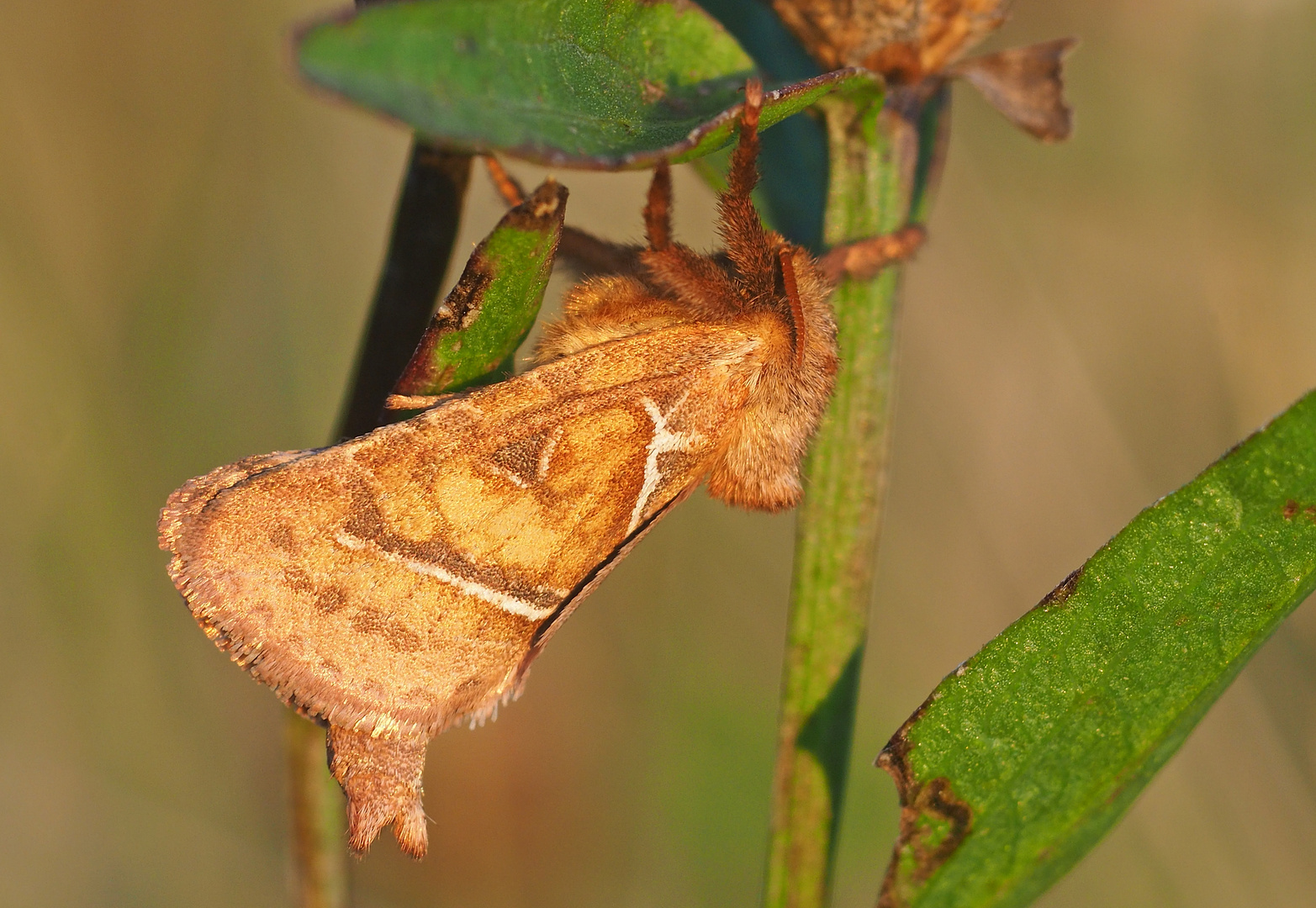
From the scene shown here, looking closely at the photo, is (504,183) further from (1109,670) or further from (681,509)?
(681,509)

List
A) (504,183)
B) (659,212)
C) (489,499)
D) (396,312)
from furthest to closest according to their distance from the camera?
(504,183) < (659,212) < (489,499) < (396,312)

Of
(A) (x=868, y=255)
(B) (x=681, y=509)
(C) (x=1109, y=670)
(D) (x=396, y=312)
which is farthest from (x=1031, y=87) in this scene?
(B) (x=681, y=509)

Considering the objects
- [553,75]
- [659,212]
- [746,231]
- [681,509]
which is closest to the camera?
[553,75]

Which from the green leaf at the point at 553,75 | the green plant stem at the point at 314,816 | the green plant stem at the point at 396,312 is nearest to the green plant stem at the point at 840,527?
the green leaf at the point at 553,75

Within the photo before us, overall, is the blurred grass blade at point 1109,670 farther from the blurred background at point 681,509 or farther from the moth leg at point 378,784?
the blurred background at point 681,509

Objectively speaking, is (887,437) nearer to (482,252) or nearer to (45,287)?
(482,252)

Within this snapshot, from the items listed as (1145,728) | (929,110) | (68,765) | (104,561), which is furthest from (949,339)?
(68,765)

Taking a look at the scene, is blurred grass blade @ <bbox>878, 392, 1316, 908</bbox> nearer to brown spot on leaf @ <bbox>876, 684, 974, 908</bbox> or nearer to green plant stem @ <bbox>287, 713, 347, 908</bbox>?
brown spot on leaf @ <bbox>876, 684, 974, 908</bbox>
